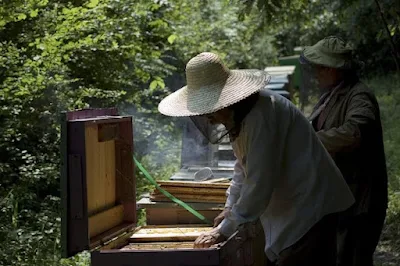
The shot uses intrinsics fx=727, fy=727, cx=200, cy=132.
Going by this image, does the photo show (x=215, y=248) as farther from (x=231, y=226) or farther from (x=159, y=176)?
(x=159, y=176)

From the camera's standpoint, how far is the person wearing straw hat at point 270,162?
3.46 meters

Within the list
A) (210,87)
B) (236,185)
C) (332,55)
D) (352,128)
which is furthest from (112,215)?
(332,55)

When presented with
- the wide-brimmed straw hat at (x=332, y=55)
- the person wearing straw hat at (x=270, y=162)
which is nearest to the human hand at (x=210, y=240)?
the person wearing straw hat at (x=270, y=162)

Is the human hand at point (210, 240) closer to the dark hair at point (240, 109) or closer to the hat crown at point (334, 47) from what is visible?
the dark hair at point (240, 109)

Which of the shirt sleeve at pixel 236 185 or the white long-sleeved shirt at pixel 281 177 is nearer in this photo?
the white long-sleeved shirt at pixel 281 177

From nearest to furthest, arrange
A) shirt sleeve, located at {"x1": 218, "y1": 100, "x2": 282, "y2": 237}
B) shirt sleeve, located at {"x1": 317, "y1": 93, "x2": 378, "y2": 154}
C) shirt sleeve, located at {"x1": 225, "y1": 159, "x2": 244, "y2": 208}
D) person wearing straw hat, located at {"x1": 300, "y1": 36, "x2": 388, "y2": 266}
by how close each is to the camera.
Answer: shirt sleeve, located at {"x1": 218, "y1": 100, "x2": 282, "y2": 237} < shirt sleeve, located at {"x1": 225, "y1": 159, "x2": 244, "y2": 208} < shirt sleeve, located at {"x1": 317, "y1": 93, "x2": 378, "y2": 154} < person wearing straw hat, located at {"x1": 300, "y1": 36, "x2": 388, "y2": 266}

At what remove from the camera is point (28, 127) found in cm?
712

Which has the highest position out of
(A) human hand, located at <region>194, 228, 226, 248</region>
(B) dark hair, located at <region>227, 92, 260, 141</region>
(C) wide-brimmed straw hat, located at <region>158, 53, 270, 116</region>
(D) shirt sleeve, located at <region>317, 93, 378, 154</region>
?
(C) wide-brimmed straw hat, located at <region>158, 53, 270, 116</region>

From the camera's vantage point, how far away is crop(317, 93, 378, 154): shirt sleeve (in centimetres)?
454

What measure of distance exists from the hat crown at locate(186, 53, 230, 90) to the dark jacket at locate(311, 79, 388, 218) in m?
1.20

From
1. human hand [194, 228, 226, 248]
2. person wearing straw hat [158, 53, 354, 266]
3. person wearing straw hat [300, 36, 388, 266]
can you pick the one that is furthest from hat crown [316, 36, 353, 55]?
human hand [194, 228, 226, 248]

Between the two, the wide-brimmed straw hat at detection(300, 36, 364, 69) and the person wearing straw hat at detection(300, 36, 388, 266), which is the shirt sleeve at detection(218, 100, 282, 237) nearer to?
the person wearing straw hat at detection(300, 36, 388, 266)

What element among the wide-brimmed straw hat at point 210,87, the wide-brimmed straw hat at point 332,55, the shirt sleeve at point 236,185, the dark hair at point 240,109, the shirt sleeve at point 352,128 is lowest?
the shirt sleeve at point 236,185

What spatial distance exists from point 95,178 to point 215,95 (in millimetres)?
824
